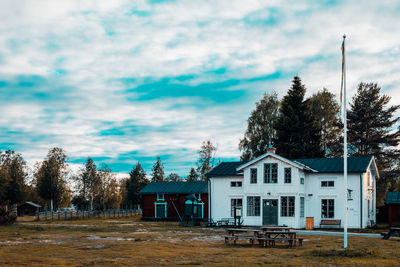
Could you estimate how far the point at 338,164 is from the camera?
39.3m

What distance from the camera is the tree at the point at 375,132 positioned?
2233 inches

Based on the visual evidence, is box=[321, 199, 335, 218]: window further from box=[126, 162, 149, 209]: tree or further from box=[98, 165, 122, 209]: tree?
box=[98, 165, 122, 209]: tree

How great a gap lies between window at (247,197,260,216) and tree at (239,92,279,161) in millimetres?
23803

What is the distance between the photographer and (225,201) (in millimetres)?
42625

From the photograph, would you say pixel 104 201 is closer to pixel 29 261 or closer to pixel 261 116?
pixel 261 116

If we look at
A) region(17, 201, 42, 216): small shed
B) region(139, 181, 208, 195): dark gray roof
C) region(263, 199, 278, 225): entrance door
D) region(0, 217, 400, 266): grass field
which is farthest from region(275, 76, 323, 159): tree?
region(17, 201, 42, 216): small shed

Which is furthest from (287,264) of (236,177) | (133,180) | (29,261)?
(133,180)

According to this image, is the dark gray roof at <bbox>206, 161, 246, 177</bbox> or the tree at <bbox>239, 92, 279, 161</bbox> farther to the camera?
the tree at <bbox>239, 92, 279, 161</bbox>

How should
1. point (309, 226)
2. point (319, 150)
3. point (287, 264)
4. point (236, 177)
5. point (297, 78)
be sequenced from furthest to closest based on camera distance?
1. point (297, 78)
2. point (319, 150)
3. point (236, 177)
4. point (309, 226)
5. point (287, 264)

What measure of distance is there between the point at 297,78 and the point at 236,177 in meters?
25.3

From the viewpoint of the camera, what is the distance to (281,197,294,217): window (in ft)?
124

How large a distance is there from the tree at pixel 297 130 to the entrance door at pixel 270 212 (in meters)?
20.0

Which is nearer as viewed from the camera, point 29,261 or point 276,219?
point 29,261

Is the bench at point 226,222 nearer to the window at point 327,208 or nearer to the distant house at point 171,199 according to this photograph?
the window at point 327,208
